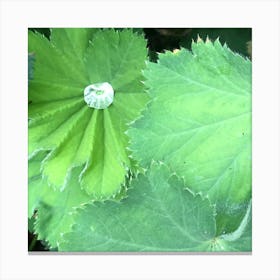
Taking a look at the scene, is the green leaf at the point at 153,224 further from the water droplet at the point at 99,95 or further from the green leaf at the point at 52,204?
the water droplet at the point at 99,95

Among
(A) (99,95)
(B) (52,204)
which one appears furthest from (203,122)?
(B) (52,204)

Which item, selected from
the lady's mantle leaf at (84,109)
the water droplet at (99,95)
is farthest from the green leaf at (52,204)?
the water droplet at (99,95)

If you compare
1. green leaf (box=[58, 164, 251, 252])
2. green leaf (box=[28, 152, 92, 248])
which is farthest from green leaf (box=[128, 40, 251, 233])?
green leaf (box=[28, 152, 92, 248])

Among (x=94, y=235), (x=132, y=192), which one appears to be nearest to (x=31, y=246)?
(x=94, y=235)

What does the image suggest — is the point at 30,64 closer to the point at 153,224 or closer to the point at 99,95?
the point at 99,95

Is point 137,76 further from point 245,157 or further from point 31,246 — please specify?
point 31,246

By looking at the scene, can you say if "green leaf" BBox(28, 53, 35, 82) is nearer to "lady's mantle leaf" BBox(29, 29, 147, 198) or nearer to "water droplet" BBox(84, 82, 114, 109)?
"lady's mantle leaf" BBox(29, 29, 147, 198)
